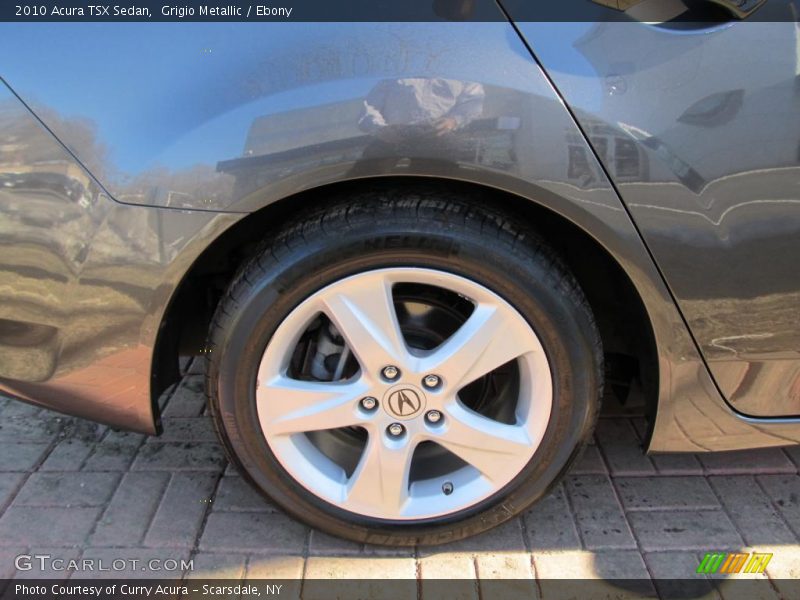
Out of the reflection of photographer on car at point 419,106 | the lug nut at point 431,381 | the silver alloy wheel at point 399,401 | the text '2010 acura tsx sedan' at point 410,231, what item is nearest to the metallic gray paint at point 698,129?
the text '2010 acura tsx sedan' at point 410,231

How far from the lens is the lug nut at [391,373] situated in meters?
1.80

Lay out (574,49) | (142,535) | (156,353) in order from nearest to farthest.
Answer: (574,49), (156,353), (142,535)

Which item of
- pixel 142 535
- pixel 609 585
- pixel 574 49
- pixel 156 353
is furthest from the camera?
pixel 142 535

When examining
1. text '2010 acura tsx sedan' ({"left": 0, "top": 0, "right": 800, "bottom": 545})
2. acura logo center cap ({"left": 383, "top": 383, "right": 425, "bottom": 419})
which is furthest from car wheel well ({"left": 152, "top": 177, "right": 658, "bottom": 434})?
acura logo center cap ({"left": 383, "top": 383, "right": 425, "bottom": 419})

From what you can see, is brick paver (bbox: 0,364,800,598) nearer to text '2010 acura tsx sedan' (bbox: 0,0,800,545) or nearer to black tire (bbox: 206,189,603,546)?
text '2010 acura tsx sedan' (bbox: 0,0,800,545)

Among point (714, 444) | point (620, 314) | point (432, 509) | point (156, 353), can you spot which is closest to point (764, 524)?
point (714, 444)

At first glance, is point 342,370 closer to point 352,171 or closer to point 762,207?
point 352,171

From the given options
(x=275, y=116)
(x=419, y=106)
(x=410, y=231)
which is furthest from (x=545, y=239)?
(x=275, y=116)

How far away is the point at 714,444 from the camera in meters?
1.91

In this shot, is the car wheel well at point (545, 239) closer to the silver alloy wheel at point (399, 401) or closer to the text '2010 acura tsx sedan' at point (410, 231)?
the text '2010 acura tsx sedan' at point (410, 231)

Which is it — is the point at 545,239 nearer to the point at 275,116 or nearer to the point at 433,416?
the point at 433,416

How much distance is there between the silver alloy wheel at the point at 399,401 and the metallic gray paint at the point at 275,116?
0.96ft

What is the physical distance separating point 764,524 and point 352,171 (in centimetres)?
161

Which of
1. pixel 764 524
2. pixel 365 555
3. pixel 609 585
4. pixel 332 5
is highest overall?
pixel 332 5
